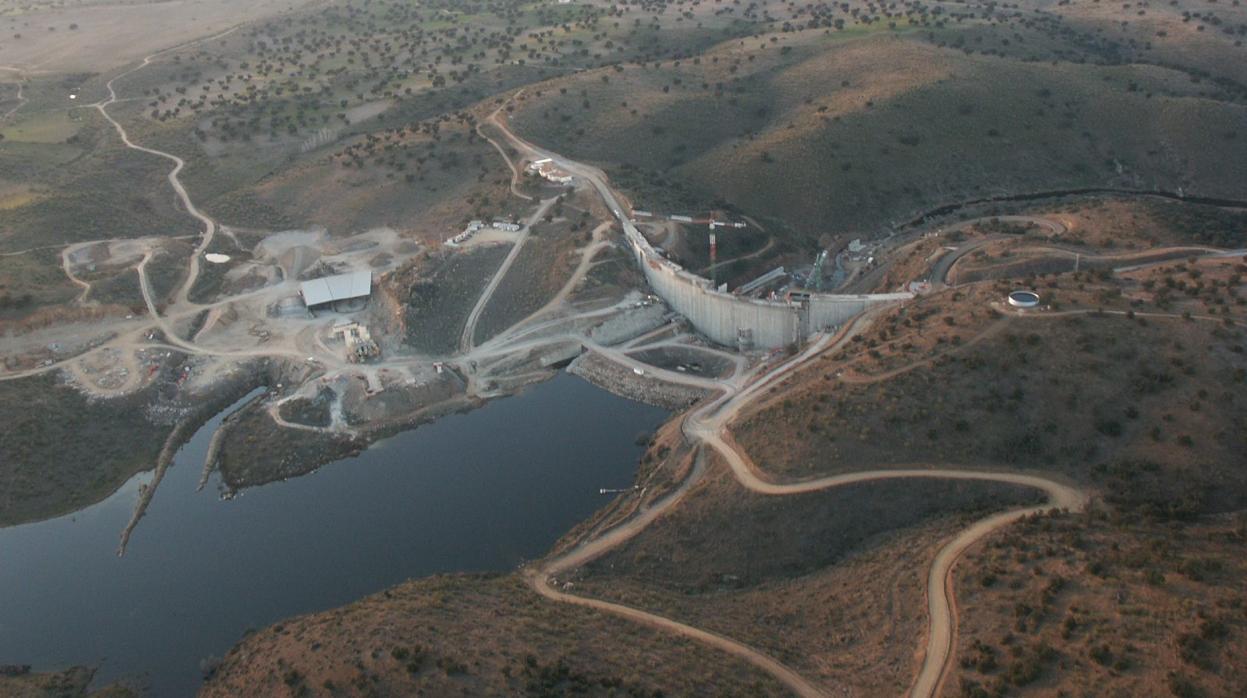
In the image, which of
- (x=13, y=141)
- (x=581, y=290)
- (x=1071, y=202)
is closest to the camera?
(x=581, y=290)

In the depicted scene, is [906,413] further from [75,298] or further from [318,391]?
[75,298]

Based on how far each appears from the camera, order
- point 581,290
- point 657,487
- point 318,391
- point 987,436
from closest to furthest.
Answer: point 987,436 → point 657,487 → point 318,391 → point 581,290

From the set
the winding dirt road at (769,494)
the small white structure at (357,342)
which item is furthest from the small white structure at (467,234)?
the winding dirt road at (769,494)

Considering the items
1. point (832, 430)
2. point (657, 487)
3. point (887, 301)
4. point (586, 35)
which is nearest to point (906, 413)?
point (832, 430)

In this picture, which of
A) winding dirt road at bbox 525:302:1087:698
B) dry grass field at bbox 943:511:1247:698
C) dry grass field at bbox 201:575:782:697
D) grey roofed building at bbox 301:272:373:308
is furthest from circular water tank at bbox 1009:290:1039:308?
grey roofed building at bbox 301:272:373:308

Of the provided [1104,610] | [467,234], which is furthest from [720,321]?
[1104,610]

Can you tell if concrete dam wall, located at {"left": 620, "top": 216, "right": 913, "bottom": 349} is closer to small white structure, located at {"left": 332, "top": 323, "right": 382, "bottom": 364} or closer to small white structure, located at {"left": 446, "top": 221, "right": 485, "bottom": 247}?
small white structure, located at {"left": 446, "top": 221, "right": 485, "bottom": 247}

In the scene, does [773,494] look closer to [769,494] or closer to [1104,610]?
[769,494]

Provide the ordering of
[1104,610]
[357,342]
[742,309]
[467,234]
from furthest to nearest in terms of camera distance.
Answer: [467,234] < [742,309] < [357,342] < [1104,610]
